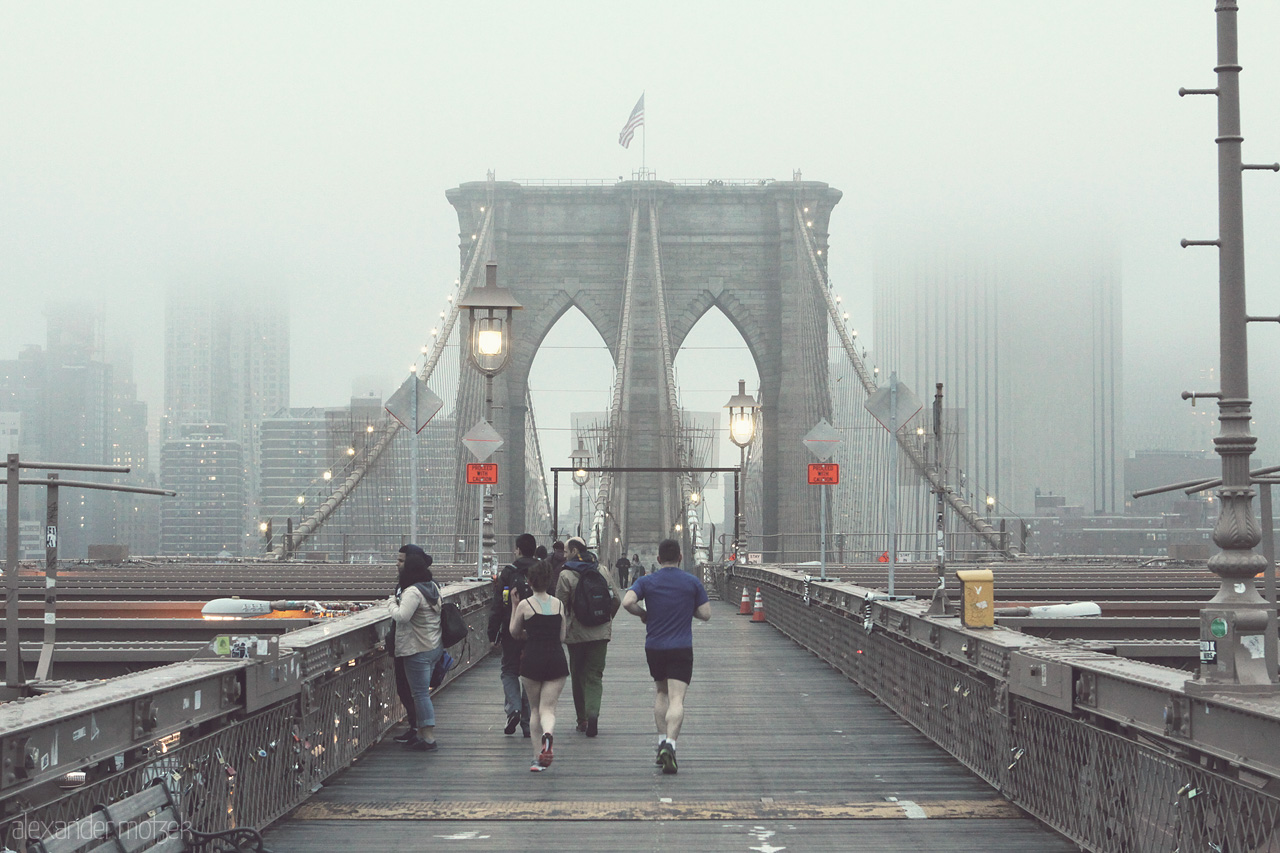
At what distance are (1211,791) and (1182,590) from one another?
12.8 meters

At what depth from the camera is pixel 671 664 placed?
28.3 feet

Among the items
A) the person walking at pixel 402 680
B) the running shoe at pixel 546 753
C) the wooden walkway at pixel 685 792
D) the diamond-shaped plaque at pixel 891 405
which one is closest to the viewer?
the wooden walkway at pixel 685 792

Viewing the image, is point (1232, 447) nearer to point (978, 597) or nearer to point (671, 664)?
point (978, 597)

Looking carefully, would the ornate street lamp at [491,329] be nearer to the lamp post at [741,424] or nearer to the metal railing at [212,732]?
the metal railing at [212,732]

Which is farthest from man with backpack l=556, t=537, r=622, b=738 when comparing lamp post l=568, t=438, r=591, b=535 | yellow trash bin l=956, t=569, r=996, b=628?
lamp post l=568, t=438, r=591, b=535

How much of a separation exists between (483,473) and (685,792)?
9240 millimetres

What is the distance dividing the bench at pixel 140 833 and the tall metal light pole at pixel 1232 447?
12.4 ft

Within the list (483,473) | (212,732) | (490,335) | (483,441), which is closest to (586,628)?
(212,732)

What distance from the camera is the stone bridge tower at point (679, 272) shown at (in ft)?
210

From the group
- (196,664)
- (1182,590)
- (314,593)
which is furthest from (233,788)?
(1182,590)

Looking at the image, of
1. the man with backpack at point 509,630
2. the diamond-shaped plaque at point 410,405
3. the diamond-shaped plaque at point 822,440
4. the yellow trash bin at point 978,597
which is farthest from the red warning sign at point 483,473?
the yellow trash bin at point 978,597

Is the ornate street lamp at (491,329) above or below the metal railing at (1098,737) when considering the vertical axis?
above

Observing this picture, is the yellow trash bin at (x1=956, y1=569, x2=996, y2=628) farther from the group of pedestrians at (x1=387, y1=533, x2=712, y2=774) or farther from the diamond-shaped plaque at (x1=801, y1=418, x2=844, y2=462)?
the diamond-shaped plaque at (x1=801, y1=418, x2=844, y2=462)

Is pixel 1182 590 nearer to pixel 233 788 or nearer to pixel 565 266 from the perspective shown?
pixel 233 788
